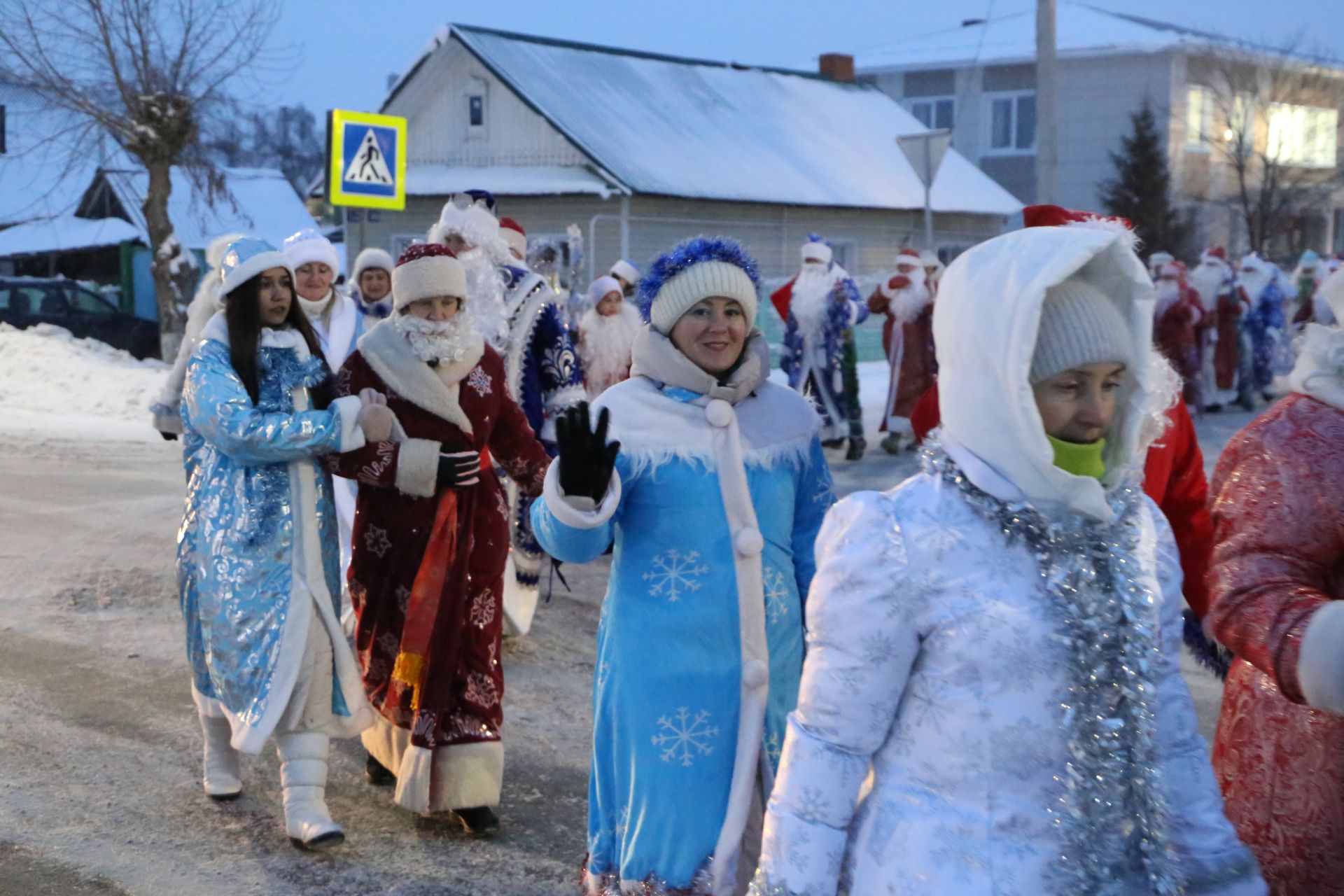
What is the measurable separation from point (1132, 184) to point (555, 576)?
3172 cm

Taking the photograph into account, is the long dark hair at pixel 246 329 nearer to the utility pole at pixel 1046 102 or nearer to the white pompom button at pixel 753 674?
the white pompom button at pixel 753 674

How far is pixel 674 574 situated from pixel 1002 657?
1270 millimetres

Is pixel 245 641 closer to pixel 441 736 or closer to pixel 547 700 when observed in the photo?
pixel 441 736

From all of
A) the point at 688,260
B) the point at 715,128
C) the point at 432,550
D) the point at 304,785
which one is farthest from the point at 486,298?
the point at 715,128

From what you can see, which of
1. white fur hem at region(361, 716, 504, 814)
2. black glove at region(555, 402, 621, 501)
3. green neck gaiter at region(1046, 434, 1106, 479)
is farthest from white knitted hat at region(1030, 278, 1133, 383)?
white fur hem at region(361, 716, 504, 814)

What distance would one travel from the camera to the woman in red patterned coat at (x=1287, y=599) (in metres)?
2.64

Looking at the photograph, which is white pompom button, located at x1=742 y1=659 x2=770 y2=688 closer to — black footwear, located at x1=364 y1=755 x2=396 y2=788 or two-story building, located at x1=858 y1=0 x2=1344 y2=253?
black footwear, located at x1=364 y1=755 x2=396 y2=788

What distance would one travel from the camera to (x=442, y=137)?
1129 inches

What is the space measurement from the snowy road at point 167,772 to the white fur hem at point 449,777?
15 centimetres

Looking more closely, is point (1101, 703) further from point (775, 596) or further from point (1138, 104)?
point (1138, 104)

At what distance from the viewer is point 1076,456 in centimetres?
229

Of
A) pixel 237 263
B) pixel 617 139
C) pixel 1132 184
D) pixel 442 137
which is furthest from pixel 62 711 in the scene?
pixel 1132 184

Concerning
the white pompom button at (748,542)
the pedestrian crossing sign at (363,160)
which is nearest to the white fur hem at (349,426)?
the white pompom button at (748,542)

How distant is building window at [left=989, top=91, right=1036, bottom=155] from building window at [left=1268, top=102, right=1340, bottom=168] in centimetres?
619
